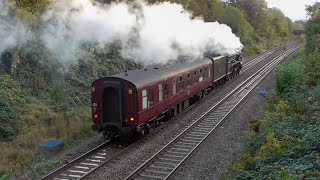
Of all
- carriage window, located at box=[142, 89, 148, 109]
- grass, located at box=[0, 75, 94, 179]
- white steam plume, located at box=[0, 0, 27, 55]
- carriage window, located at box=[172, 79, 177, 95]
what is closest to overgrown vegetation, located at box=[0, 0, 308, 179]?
grass, located at box=[0, 75, 94, 179]

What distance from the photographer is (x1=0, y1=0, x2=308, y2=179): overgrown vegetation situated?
46.1 ft

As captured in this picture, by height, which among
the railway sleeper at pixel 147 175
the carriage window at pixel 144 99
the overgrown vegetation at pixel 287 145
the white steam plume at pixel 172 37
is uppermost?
the white steam plume at pixel 172 37

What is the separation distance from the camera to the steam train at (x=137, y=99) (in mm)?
14777

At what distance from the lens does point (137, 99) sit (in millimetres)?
14711

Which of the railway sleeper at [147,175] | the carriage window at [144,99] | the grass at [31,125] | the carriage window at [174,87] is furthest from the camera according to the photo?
the carriage window at [174,87]

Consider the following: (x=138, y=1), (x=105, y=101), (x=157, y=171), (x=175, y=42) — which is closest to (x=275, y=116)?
(x=157, y=171)

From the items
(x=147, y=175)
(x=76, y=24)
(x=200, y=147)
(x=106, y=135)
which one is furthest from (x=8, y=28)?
(x=147, y=175)

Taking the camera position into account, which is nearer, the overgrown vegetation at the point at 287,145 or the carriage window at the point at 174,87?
the overgrown vegetation at the point at 287,145

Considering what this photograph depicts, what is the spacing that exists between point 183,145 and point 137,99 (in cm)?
255

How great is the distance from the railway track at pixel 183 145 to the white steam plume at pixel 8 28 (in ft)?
30.8

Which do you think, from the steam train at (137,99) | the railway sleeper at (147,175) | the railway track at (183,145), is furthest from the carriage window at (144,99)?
the railway sleeper at (147,175)

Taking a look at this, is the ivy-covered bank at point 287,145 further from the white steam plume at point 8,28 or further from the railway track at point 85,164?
the white steam plume at point 8,28

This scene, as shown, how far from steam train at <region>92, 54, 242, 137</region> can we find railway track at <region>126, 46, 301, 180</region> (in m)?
1.40

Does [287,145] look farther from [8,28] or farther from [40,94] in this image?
[8,28]
